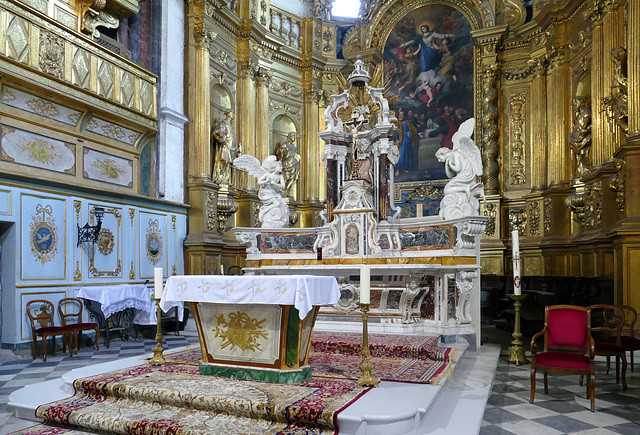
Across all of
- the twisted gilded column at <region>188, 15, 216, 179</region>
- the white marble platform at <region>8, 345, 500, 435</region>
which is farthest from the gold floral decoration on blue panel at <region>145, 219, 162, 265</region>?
the white marble platform at <region>8, 345, 500, 435</region>

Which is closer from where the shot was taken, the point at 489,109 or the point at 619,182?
the point at 619,182

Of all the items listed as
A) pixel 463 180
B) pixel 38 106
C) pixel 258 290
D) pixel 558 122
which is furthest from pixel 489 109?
pixel 258 290

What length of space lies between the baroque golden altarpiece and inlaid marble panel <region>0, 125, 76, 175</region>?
Result: 0.65ft

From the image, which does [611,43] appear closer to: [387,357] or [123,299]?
[387,357]

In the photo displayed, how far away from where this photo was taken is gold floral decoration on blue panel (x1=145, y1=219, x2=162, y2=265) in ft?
33.0

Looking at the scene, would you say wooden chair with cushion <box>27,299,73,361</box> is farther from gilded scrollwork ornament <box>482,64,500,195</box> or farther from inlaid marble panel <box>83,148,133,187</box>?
gilded scrollwork ornament <box>482,64,500,195</box>

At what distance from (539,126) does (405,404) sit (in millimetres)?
11092

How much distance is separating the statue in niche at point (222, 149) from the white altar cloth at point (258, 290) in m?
7.55

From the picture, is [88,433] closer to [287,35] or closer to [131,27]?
[131,27]

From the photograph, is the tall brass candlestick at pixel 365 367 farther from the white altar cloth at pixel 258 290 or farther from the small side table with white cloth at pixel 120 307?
the small side table with white cloth at pixel 120 307

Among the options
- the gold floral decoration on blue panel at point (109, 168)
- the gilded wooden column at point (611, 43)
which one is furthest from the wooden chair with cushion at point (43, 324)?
the gilded wooden column at point (611, 43)

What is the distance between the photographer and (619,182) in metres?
8.62

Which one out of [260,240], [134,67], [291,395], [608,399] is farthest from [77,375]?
[134,67]

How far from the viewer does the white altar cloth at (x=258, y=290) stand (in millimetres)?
4383
